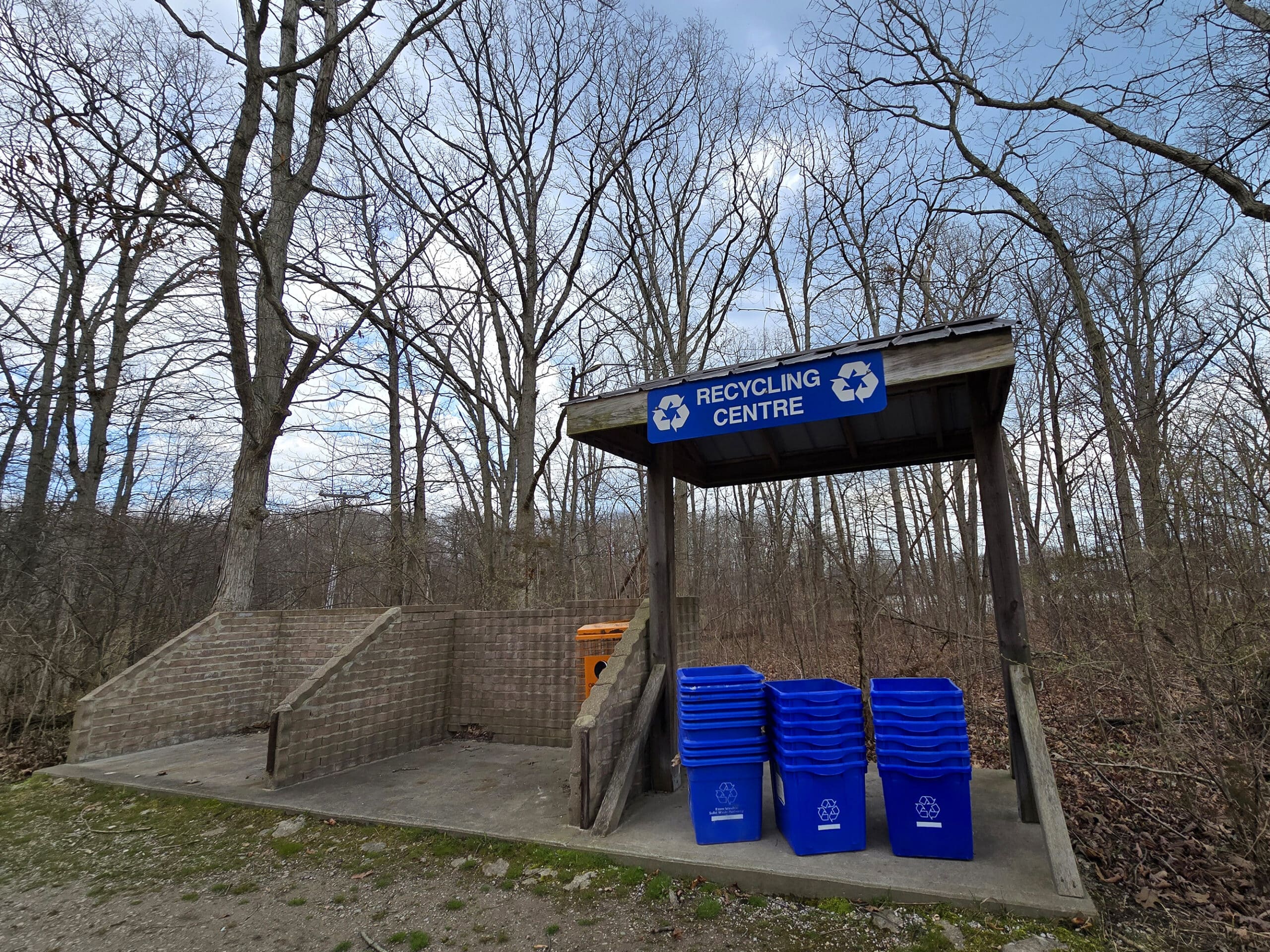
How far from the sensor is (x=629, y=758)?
4.52 metres

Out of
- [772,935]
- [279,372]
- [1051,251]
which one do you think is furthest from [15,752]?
[1051,251]

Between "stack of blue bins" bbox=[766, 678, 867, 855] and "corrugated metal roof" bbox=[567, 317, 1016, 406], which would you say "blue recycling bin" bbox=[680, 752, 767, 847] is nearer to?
"stack of blue bins" bbox=[766, 678, 867, 855]

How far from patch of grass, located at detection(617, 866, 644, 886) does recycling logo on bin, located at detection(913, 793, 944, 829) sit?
1.65 metres

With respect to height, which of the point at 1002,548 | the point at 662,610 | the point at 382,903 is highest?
the point at 1002,548

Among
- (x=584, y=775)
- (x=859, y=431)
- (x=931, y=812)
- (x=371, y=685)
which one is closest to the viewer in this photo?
(x=931, y=812)

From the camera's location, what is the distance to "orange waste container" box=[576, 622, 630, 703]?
6.31 meters

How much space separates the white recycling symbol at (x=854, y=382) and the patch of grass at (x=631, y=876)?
314 centimetres

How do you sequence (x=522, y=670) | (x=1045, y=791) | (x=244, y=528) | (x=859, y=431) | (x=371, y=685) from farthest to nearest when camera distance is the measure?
(x=244, y=528) → (x=522, y=670) → (x=371, y=685) → (x=859, y=431) → (x=1045, y=791)

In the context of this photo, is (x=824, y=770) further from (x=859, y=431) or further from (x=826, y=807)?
(x=859, y=431)

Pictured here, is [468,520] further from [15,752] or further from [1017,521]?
[1017,521]

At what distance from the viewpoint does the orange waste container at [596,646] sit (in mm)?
6309

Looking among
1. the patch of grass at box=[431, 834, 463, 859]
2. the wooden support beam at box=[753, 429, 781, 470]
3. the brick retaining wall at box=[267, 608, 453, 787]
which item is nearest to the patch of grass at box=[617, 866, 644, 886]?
the patch of grass at box=[431, 834, 463, 859]

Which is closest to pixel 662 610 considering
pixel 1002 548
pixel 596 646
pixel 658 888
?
pixel 596 646

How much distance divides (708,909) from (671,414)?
3.01 meters
